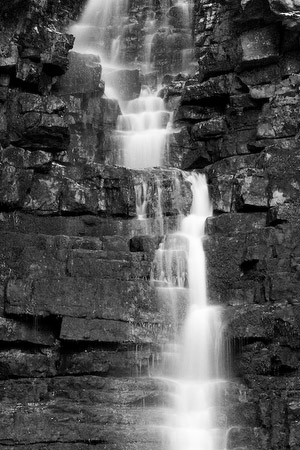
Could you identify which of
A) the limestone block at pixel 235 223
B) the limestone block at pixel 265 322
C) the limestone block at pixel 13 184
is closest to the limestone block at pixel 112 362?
the limestone block at pixel 265 322

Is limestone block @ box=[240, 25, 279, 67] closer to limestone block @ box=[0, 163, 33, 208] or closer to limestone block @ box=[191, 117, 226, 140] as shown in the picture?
limestone block @ box=[191, 117, 226, 140]

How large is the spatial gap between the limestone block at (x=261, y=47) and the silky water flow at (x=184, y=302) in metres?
4.21

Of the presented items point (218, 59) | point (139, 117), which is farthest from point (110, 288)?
point (218, 59)

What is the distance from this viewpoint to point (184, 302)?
20.6 meters

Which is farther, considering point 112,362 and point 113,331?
point 113,331

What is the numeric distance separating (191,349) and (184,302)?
5.02 feet

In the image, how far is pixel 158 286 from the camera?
68.8 ft

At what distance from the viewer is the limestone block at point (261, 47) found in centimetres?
2845

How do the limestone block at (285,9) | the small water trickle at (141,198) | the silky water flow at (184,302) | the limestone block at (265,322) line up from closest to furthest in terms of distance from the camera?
the silky water flow at (184,302)
the limestone block at (265,322)
the small water trickle at (141,198)
the limestone block at (285,9)

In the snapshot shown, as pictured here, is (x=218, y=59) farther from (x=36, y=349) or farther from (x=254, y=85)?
(x=36, y=349)

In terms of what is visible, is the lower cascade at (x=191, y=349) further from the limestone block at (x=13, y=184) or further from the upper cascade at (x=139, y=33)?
the upper cascade at (x=139, y=33)

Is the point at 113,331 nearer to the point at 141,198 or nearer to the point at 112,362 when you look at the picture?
the point at 112,362

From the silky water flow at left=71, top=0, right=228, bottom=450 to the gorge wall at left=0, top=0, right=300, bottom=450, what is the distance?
1.20 feet

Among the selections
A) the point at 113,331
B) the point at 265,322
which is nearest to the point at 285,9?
the point at 265,322
